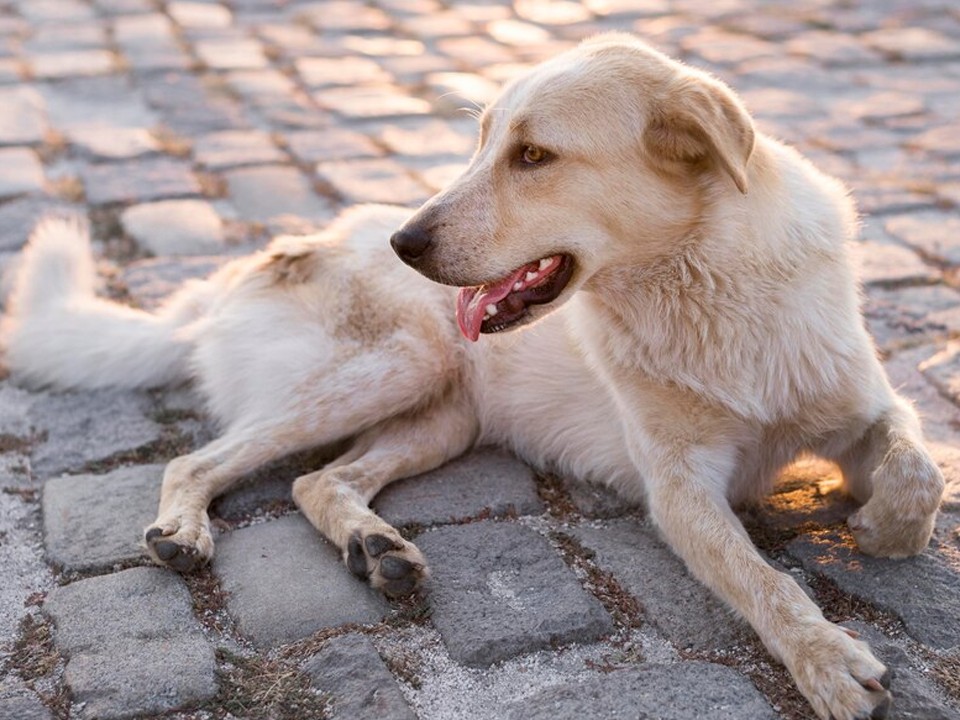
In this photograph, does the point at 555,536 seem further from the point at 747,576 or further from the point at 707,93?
the point at 707,93

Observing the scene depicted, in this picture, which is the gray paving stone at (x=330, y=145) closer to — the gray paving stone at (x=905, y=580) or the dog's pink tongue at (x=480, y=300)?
the dog's pink tongue at (x=480, y=300)

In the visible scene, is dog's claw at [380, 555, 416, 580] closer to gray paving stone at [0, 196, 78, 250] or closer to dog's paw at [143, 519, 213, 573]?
dog's paw at [143, 519, 213, 573]

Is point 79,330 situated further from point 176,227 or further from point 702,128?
point 702,128

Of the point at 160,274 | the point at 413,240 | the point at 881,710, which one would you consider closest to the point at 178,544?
the point at 413,240

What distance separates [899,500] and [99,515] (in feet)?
7.29

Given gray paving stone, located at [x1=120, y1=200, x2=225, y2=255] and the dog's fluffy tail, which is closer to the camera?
the dog's fluffy tail

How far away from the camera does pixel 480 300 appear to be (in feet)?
11.1

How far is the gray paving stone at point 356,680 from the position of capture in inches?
109

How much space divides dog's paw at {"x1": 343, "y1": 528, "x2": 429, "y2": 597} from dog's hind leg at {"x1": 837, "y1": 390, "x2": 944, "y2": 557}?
115cm

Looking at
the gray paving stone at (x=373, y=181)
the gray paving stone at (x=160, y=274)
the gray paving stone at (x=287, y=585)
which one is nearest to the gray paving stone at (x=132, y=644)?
the gray paving stone at (x=287, y=585)

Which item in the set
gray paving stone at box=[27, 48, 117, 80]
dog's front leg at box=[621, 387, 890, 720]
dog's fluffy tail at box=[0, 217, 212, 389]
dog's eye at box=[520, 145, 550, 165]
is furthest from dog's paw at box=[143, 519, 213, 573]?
gray paving stone at box=[27, 48, 117, 80]

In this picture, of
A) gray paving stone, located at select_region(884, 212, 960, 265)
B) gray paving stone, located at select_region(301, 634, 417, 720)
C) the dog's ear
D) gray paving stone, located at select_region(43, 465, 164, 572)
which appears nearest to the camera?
gray paving stone, located at select_region(301, 634, 417, 720)

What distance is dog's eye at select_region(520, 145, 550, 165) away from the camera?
3.25 meters

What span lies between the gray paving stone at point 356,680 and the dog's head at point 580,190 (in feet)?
3.14
